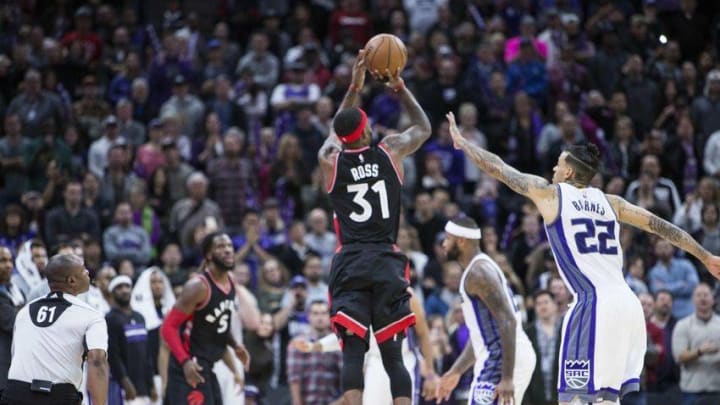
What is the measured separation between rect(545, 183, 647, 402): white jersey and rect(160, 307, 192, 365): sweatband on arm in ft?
13.8

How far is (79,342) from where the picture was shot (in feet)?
31.7

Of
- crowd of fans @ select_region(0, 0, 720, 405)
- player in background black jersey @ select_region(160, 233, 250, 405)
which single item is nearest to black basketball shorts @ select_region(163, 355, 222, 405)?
player in background black jersey @ select_region(160, 233, 250, 405)

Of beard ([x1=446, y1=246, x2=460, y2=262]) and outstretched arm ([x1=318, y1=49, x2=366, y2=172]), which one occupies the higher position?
outstretched arm ([x1=318, y1=49, x2=366, y2=172])

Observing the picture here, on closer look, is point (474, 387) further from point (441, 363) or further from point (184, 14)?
point (184, 14)

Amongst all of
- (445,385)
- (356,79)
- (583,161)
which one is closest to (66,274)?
(356,79)

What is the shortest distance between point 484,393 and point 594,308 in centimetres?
175

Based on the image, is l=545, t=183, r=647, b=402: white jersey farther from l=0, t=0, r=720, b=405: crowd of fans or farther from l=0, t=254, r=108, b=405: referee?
l=0, t=0, r=720, b=405: crowd of fans

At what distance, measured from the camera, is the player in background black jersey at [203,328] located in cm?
1200

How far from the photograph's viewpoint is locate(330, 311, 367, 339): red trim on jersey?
9680mm

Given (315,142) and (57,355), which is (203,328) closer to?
(57,355)

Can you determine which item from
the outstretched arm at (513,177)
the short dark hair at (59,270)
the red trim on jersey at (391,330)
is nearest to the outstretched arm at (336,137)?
the outstretched arm at (513,177)

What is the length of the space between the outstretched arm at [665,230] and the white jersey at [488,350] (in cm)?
159

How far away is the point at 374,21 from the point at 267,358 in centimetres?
876

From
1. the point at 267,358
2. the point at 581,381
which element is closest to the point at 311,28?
the point at 267,358
